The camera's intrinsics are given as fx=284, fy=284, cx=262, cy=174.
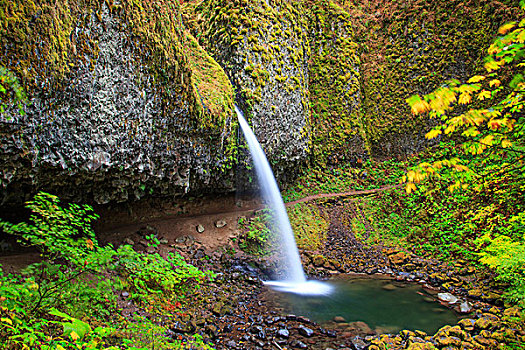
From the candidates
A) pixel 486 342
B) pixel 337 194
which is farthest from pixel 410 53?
pixel 486 342

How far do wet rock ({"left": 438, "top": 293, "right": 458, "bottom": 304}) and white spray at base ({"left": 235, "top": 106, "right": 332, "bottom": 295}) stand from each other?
2.46m

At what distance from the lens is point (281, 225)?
9156mm

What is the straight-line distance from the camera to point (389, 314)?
5805mm

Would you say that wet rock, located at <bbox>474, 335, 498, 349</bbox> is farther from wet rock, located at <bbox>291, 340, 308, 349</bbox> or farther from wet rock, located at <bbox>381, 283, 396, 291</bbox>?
wet rock, located at <bbox>291, 340, 308, 349</bbox>

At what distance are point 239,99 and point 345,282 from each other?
21.2ft

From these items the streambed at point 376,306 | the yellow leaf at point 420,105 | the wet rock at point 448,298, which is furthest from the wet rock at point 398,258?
the yellow leaf at point 420,105

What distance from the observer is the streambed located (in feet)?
17.8

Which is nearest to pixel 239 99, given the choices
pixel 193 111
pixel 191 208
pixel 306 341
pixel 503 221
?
pixel 193 111

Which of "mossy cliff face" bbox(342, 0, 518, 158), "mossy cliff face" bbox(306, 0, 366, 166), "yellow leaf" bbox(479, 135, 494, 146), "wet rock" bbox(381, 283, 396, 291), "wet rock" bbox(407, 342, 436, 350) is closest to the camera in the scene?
"yellow leaf" bbox(479, 135, 494, 146)

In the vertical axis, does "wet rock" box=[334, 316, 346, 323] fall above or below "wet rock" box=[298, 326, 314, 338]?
above

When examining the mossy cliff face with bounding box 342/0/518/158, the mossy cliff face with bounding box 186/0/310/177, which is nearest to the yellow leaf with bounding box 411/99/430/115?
the mossy cliff face with bounding box 186/0/310/177

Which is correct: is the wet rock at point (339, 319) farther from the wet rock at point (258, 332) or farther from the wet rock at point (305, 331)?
the wet rock at point (258, 332)

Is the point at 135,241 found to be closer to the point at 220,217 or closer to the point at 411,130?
the point at 220,217

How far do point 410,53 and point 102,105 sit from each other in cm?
1431
